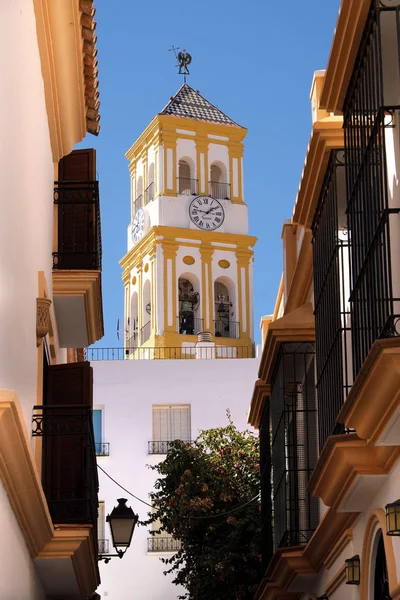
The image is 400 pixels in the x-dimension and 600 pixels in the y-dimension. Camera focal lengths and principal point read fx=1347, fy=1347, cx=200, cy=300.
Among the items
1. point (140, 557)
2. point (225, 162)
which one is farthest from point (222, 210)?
point (140, 557)

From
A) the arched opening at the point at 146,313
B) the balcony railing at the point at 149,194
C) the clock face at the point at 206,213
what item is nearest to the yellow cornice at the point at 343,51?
the arched opening at the point at 146,313

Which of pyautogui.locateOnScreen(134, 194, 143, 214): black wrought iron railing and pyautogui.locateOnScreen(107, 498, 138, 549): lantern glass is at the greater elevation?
pyautogui.locateOnScreen(134, 194, 143, 214): black wrought iron railing

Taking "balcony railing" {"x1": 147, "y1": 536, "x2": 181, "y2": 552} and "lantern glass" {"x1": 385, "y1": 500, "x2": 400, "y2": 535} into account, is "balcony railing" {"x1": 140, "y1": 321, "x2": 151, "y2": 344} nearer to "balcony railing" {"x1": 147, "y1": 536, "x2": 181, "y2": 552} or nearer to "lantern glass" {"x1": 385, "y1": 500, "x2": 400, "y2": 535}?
"balcony railing" {"x1": 147, "y1": 536, "x2": 181, "y2": 552}

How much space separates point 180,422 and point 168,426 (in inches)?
14.8

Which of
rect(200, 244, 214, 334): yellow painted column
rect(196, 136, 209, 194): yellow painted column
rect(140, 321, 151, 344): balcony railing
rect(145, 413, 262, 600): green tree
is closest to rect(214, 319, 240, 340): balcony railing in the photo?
rect(200, 244, 214, 334): yellow painted column

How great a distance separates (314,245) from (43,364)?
269cm

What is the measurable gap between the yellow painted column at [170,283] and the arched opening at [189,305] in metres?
0.37

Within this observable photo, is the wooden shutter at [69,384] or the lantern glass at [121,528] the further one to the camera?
the lantern glass at [121,528]

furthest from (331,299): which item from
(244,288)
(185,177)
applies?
(185,177)

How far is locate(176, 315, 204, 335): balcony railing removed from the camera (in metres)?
46.8

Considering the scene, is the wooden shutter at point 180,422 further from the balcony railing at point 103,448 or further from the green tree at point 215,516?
the green tree at point 215,516

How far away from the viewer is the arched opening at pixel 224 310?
47.6 m

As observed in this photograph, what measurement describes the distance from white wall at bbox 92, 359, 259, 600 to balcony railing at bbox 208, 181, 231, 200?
1254 cm

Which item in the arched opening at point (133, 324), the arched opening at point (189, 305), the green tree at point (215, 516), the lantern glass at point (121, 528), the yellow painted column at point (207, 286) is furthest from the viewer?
the arched opening at point (133, 324)
